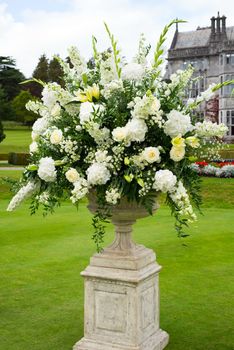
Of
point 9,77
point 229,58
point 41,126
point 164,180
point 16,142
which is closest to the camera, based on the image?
point 164,180

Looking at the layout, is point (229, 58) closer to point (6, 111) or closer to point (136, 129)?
point (6, 111)

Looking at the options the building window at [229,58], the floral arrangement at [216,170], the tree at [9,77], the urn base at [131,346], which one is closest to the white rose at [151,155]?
the urn base at [131,346]

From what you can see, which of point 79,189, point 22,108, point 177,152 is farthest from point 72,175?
point 22,108

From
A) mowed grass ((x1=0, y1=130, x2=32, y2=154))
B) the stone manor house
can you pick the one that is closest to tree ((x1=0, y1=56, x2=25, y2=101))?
mowed grass ((x1=0, y1=130, x2=32, y2=154))

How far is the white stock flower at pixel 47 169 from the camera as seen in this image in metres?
4.76

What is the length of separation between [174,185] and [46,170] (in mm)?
1054

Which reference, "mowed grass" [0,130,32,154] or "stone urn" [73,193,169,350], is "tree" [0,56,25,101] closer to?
"mowed grass" [0,130,32,154]

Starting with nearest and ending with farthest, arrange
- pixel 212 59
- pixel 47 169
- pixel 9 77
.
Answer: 1. pixel 47 169
2. pixel 212 59
3. pixel 9 77

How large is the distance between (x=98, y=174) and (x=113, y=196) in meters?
0.21

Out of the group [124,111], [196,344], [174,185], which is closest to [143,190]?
[174,185]

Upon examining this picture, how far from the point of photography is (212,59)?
226ft

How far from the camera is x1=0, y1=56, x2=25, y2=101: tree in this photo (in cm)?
7756

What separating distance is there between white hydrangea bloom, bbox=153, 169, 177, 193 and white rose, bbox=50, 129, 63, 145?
0.85 m

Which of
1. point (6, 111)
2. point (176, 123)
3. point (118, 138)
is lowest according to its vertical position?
point (118, 138)
